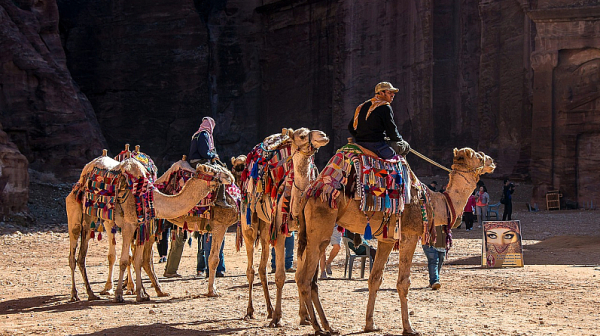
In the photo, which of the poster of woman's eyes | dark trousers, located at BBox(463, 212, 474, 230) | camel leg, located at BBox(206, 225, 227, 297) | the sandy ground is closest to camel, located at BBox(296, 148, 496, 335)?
the sandy ground

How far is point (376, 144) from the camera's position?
8.52m

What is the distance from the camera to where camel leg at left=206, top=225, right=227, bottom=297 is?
11523mm

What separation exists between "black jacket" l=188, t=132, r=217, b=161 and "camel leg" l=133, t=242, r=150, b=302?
204cm

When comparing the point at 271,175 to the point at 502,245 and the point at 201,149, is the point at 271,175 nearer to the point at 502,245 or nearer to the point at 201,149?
the point at 201,149

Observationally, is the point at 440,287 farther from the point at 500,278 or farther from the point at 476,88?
the point at 476,88

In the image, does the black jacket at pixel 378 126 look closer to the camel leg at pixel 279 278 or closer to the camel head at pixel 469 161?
the camel head at pixel 469 161

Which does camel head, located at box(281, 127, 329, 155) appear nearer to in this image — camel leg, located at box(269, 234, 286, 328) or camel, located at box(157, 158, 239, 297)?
camel leg, located at box(269, 234, 286, 328)

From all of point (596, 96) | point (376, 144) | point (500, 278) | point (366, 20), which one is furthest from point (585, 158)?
point (376, 144)

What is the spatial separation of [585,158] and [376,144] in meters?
23.0

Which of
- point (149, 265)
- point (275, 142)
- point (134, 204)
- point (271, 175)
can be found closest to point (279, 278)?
point (271, 175)

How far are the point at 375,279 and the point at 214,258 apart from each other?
3.75m

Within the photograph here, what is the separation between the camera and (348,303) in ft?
34.4

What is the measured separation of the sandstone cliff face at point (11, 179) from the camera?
2586 cm

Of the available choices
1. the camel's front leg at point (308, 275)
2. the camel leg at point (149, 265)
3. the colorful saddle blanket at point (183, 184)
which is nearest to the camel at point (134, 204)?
the camel leg at point (149, 265)
